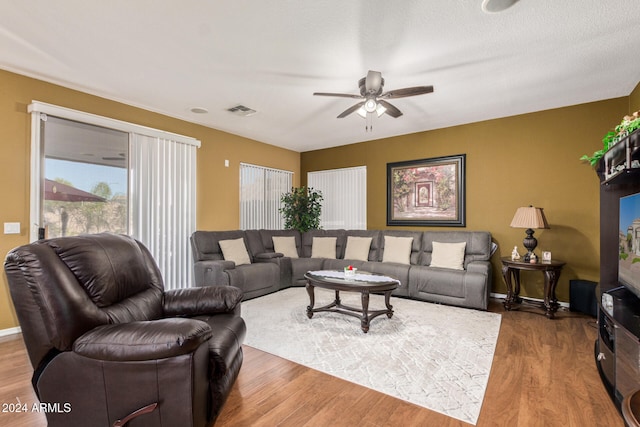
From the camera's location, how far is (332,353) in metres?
2.73

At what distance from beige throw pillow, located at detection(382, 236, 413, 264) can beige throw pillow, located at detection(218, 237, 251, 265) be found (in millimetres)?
2282

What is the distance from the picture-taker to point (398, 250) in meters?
5.07

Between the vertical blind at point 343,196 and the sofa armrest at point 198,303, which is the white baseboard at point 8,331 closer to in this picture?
the sofa armrest at point 198,303

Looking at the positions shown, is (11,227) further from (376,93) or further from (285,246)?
(376,93)

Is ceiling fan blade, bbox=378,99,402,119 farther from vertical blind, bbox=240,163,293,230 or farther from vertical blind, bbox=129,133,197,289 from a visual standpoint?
vertical blind, bbox=240,163,293,230

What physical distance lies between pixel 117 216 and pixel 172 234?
78 cm

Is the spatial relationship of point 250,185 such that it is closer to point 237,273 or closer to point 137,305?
point 237,273

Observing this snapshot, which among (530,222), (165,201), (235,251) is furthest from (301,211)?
(530,222)

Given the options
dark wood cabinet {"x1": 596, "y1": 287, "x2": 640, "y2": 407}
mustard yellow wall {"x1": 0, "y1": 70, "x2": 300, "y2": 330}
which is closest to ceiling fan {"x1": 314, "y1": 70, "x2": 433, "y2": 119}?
dark wood cabinet {"x1": 596, "y1": 287, "x2": 640, "y2": 407}

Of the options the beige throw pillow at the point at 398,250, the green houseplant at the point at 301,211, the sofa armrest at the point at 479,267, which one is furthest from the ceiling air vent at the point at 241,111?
the sofa armrest at the point at 479,267

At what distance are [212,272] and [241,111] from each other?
2314 millimetres

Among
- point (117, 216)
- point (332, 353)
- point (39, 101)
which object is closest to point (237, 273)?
point (117, 216)

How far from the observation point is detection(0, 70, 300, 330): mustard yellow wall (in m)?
3.20

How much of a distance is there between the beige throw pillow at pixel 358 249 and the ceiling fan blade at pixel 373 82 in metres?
2.97
